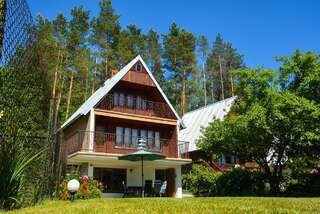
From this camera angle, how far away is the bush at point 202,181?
23562 mm

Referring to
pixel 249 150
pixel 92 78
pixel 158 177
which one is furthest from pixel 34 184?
pixel 92 78

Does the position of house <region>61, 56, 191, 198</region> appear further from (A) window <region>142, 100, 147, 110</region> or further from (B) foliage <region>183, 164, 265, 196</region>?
(B) foliage <region>183, 164, 265, 196</region>

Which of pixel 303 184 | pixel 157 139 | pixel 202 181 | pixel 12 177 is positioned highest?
pixel 157 139

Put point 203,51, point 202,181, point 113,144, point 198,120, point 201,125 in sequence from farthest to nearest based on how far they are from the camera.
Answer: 1. point 203,51
2. point 198,120
3. point 201,125
4. point 202,181
5. point 113,144

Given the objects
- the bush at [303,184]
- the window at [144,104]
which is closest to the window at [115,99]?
the window at [144,104]

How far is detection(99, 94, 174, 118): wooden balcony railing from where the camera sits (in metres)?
22.7

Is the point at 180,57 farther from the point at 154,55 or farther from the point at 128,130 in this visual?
the point at 128,130

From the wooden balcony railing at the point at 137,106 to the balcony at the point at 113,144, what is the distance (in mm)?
1733

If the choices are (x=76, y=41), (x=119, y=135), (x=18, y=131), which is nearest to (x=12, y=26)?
(x=18, y=131)

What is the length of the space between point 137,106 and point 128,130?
5.58 ft

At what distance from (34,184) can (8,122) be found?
244cm

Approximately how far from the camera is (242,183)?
21.8 m

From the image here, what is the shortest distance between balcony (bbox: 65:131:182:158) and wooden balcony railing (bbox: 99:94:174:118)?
1.73 metres

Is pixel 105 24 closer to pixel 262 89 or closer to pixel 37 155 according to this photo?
pixel 262 89
